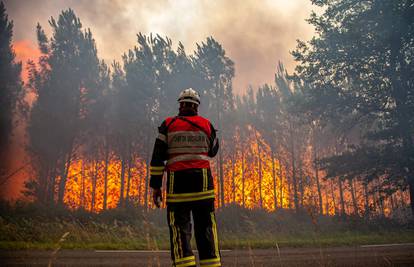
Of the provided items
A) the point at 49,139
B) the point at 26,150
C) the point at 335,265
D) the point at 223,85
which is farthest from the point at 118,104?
the point at 335,265

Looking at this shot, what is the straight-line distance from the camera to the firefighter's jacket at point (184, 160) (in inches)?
135

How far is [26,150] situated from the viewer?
77.8 ft

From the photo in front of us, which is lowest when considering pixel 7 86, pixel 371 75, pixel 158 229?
pixel 158 229

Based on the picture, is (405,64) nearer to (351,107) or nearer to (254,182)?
(351,107)

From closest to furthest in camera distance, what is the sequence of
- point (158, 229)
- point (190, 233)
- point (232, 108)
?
point (190, 233) < point (158, 229) < point (232, 108)

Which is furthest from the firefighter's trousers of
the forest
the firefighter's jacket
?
the forest

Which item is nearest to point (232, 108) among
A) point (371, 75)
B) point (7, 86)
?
point (371, 75)

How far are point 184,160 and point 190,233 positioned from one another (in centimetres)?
86

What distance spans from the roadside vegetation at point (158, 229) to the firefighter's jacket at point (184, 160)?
6.50 meters

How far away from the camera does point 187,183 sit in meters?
3.44

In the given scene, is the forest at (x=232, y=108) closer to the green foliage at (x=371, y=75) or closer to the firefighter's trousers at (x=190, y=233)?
the green foliage at (x=371, y=75)

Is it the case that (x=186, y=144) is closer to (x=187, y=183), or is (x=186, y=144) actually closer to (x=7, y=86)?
(x=187, y=183)

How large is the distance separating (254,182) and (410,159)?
75.2 feet

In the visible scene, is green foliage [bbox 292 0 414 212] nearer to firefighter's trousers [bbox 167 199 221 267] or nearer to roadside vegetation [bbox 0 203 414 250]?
roadside vegetation [bbox 0 203 414 250]
